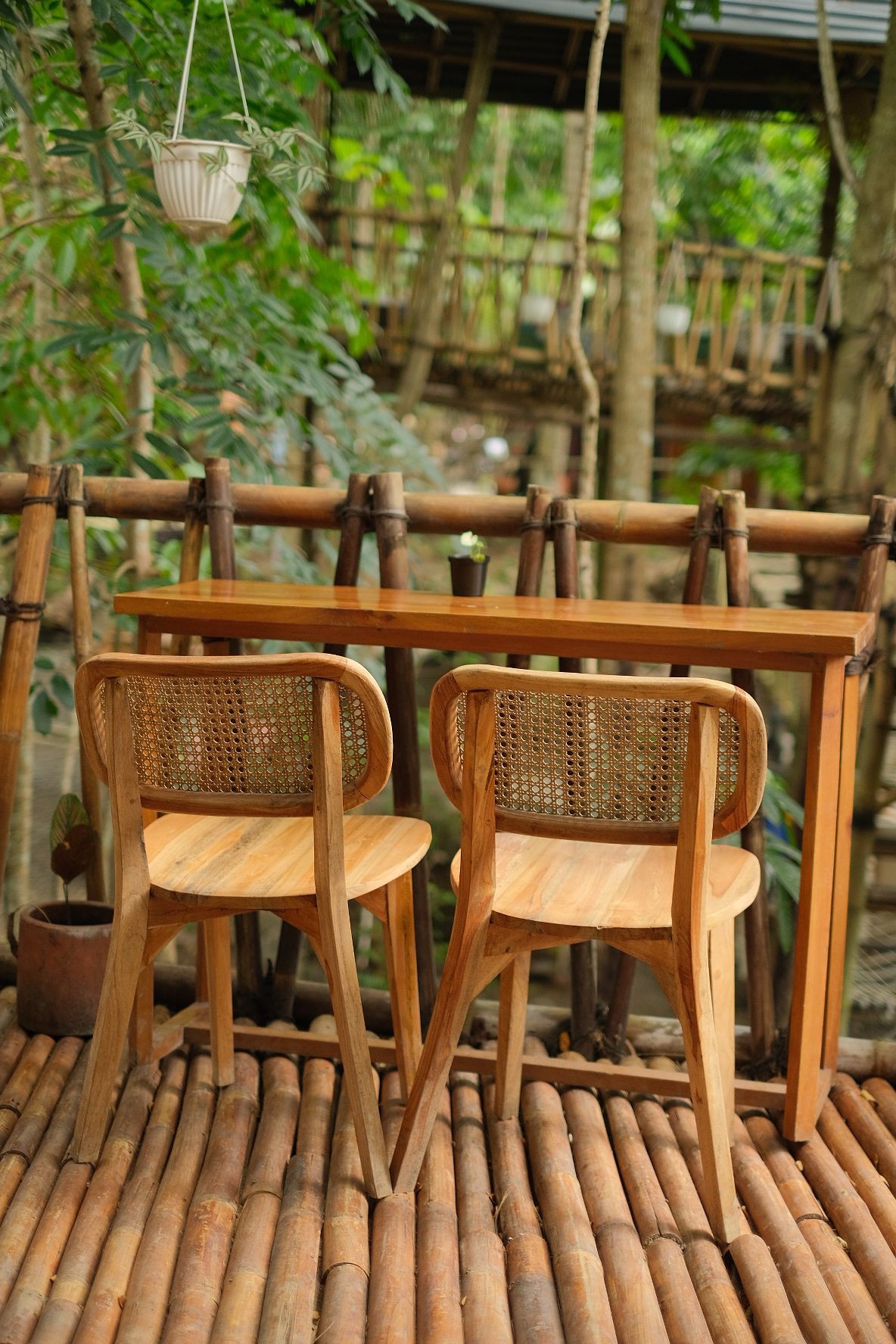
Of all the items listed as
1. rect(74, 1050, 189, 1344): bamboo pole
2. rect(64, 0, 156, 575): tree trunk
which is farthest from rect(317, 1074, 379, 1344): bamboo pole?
rect(64, 0, 156, 575): tree trunk

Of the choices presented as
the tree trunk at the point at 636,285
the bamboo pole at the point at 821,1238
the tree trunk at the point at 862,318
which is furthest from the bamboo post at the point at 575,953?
the tree trunk at the point at 862,318

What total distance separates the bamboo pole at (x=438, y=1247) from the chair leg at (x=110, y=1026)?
0.54 meters

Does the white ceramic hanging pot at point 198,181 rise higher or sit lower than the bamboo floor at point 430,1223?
higher

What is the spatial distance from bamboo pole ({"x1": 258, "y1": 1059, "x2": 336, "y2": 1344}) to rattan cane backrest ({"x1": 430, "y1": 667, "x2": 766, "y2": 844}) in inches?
27.3

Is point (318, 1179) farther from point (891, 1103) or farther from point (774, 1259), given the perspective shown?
point (891, 1103)

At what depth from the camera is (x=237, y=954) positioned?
2.70m

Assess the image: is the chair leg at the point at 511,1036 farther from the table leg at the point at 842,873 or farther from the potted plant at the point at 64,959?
the potted plant at the point at 64,959

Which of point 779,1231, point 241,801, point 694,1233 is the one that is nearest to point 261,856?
point 241,801

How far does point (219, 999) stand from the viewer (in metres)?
2.33

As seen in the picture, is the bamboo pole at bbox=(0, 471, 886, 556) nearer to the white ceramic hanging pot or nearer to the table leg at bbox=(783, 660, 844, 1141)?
the table leg at bbox=(783, 660, 844, 1141)

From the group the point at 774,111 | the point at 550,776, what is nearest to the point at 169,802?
the point at 550,776

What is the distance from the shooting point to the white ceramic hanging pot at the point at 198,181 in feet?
9.08

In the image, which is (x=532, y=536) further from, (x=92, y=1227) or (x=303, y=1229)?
(x=92, y=1227)

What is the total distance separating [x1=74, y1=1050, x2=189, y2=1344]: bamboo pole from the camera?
168 centimetres
